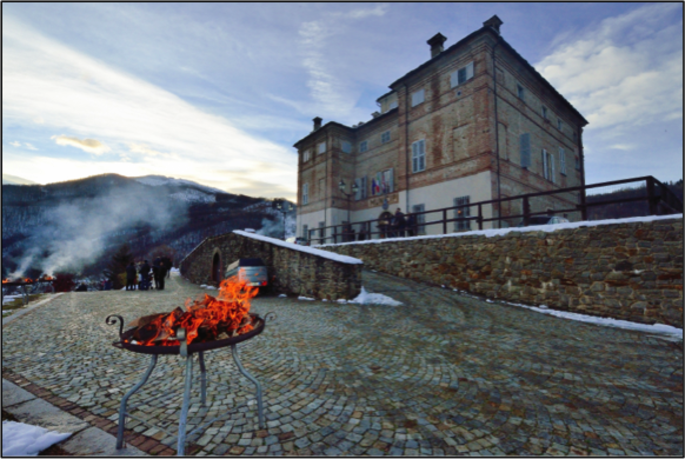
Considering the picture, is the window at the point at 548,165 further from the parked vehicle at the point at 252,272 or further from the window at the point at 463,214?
the parked vehicle at the point at 252,272

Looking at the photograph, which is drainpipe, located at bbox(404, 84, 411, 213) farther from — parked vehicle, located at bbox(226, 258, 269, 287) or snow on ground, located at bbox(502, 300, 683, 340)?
snow on ground, located at bbox(502, 300, 683, 340)

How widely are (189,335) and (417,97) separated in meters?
20.9

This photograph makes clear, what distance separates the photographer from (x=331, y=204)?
24.8m

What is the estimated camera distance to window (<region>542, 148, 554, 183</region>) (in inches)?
780

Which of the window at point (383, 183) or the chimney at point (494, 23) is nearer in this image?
the chimney at point (494, 23)

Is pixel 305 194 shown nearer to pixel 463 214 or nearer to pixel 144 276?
pixel 144 276

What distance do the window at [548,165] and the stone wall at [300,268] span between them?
17.1 meters

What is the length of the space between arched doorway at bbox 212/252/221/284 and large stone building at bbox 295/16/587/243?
32.9 ft

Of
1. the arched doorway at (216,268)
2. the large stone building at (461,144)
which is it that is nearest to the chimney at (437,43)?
the large stone building at (461,144)

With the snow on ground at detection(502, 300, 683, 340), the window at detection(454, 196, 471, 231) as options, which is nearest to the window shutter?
the window at detection(454, 196, 471, 231)

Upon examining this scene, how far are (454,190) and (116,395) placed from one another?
56.3 feet

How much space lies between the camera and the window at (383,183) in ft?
A: 74.4

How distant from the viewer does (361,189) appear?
993 inches

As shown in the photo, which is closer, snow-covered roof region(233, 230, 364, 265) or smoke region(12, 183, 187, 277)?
snow-covered roof region(233, 230, 364, 265)
